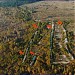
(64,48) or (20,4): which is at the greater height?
(20,4)

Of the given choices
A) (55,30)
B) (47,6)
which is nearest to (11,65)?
(55,30)

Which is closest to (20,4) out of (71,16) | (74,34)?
(71,16)

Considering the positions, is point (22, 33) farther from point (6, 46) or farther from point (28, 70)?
point (28, 70)

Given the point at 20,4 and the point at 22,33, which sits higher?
the point at 20,4

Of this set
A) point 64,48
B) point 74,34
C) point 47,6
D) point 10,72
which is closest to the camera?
point 10,72

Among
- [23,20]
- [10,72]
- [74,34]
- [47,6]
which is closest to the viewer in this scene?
[10,72]

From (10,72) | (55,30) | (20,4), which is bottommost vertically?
(10,72)

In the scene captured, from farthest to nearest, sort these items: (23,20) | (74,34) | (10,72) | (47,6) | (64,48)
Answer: (47,6), (23,20), (74,34), (64,48), (10,72)

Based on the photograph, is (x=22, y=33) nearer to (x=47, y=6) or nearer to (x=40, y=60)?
(x=40, y=60)

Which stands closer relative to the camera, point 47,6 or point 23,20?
point 23,20
